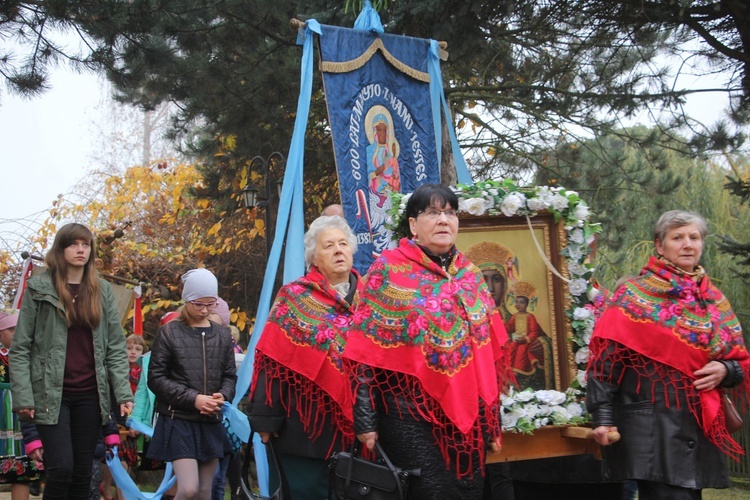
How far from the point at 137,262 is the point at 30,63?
21.4 feet

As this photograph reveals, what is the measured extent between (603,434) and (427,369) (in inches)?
44.1

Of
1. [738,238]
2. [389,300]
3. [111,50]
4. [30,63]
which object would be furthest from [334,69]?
[738,238]

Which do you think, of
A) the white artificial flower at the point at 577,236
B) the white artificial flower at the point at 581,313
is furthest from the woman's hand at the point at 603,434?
the white artificial flower at the point at 577,236

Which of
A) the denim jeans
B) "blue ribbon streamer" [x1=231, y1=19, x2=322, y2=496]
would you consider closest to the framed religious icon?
"blue ribbon streamer" [x1=231, y1=19, x2=322, y2=496]

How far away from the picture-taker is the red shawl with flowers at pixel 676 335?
4617mm

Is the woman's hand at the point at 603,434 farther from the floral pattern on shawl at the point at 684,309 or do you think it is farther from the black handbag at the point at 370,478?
the black handbag at the point at 370,478

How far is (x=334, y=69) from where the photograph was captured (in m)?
7.39

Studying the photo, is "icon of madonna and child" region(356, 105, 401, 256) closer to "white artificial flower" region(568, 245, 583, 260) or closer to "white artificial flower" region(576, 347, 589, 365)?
"white artificial flower" region(568, 245, 583, 260)

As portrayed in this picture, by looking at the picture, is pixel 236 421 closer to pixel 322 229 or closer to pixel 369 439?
pixel 322 229

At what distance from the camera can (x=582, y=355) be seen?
207 inches

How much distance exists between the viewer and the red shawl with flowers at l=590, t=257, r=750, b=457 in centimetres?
462

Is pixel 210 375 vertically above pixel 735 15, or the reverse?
pixel 735 15

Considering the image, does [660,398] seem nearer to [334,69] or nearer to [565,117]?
[334,69]

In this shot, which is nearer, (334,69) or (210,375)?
(210,375)
